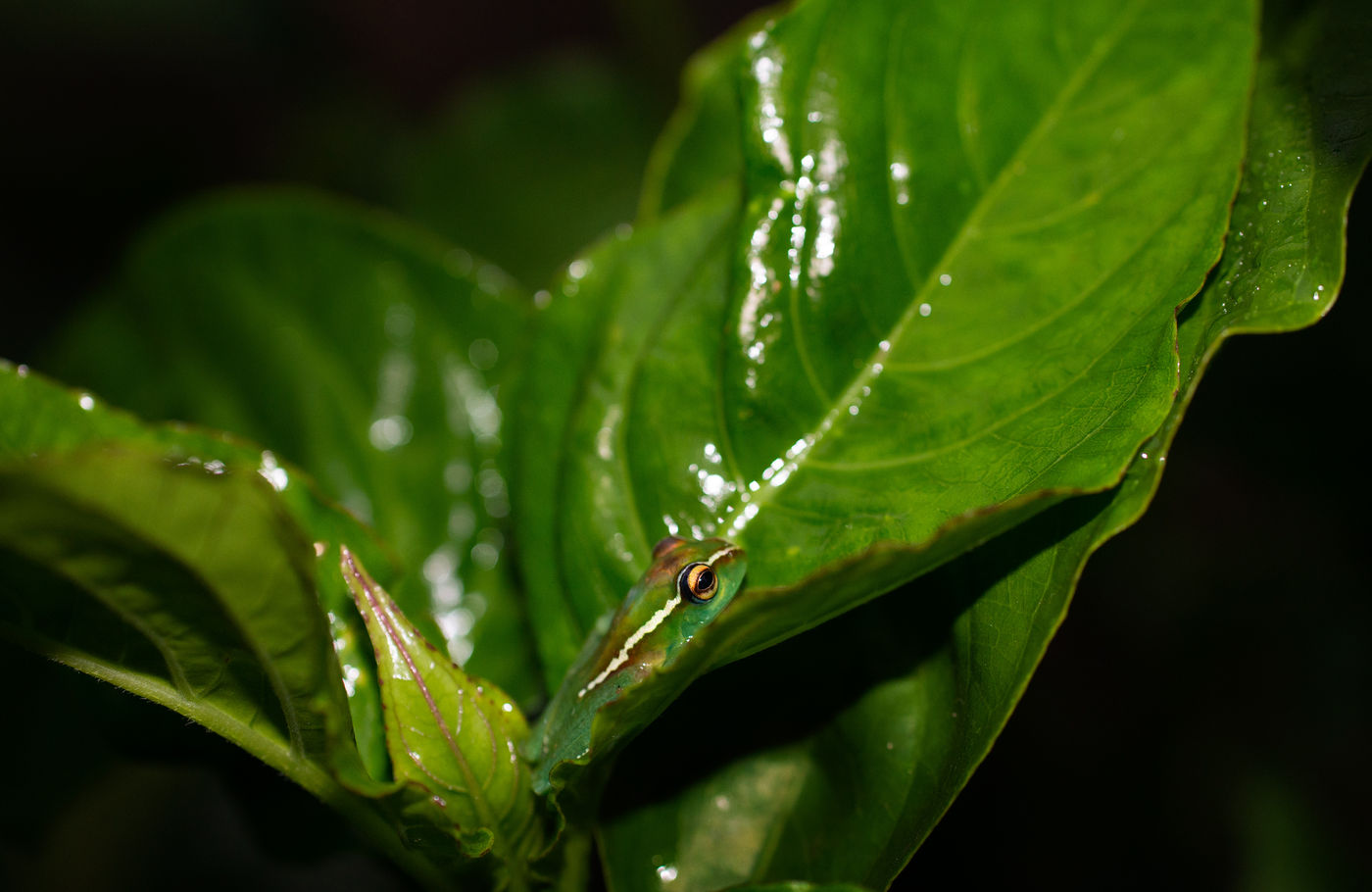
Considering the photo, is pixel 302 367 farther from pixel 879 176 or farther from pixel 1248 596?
pixel 1248 596

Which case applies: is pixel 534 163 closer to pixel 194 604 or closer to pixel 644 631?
pixel 644 631

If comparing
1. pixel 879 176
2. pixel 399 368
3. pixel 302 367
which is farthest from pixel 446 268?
pixel 879 176

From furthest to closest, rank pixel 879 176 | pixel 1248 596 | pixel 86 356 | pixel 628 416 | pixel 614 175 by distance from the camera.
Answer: pixel 614 175 < pixel 1248 596 < pixel 86 356 < pixel 628 416 < pixel 879 176

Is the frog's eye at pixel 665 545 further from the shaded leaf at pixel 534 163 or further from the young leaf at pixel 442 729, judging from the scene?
the shaded leaf at pixel 534 163

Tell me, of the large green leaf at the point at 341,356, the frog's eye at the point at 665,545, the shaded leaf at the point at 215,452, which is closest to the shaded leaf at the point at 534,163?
the large green leaf at the point at 341,356

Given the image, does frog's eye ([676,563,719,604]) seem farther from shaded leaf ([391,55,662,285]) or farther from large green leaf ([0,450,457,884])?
shaded leaf ([391,55,662,285])

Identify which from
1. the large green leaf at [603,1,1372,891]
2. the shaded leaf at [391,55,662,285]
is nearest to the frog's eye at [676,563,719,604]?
the large green leaf at [603,1,1372,891]
